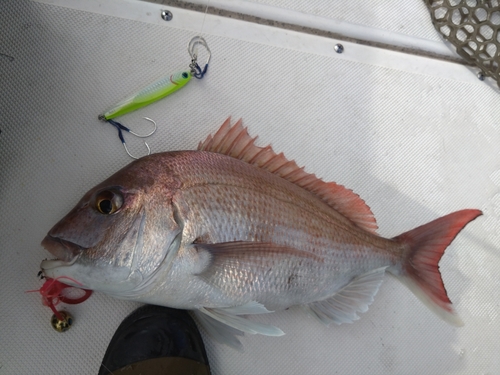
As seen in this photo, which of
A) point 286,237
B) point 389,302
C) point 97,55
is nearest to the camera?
A: point 286,237

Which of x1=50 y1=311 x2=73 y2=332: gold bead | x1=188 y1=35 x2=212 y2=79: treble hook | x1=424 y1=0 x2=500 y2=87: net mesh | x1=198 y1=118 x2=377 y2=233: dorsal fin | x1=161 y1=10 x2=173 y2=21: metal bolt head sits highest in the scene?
x1=424 y1=0 x2=500 y2=87: net mesh

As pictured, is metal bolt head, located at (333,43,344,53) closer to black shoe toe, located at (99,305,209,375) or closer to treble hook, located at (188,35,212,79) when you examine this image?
treble hook, located at (188,35,212,79)

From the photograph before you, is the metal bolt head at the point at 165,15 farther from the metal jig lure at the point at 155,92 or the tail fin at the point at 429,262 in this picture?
the tail fin at the point at 429,262

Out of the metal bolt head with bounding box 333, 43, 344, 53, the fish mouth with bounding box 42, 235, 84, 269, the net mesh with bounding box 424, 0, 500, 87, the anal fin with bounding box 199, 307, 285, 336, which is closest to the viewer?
the fish mouth with bounding box 42, 235, 84, 269

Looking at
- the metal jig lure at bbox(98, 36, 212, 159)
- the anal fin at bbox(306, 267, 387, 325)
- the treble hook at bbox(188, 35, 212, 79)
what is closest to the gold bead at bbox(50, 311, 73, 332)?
the metal jig lure at bbox(98, 36, 212, 159)

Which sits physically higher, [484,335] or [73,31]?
[73,31]

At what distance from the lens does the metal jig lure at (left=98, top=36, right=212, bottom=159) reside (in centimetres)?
139

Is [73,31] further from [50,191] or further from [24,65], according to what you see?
[50,191]

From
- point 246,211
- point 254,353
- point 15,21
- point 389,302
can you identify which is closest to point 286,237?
point 246,211

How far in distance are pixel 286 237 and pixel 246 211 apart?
0.52 feet

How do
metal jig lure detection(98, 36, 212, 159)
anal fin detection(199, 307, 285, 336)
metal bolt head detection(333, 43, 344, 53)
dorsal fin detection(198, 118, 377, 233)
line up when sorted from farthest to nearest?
metal bolt head detection(333, 43, 344, 53), metal jig lure detection(98, 36, 212, 159), dorsal fin detection(198, 118, 377, 233), anal fin detection(199, 307, 285, 336)

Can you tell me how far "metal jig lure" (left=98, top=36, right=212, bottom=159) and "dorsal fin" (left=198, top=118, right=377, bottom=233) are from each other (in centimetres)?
32

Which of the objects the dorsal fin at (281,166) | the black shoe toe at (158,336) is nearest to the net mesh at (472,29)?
the dorsal fin at (281,166)

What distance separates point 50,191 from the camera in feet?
4.35
